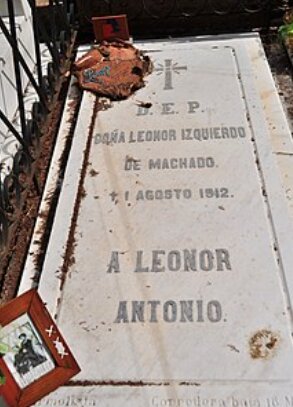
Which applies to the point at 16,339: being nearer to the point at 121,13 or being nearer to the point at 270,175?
the point at 270,175

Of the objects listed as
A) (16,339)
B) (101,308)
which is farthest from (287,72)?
(16,339)

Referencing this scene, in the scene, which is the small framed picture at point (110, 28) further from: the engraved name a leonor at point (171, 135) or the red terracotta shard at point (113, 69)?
the engraved name a leonor at point (171, 135)

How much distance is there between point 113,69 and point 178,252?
1.46 m

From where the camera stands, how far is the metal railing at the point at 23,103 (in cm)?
234

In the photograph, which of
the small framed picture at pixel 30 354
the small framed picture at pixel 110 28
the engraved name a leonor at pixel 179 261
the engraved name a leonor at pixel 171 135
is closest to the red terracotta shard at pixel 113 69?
the small framed picture at pixel 110 28

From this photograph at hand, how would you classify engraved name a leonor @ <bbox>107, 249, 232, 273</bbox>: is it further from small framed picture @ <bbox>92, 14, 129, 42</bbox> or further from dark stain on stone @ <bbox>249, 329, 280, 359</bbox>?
small framed picture @ <bbox>92, 14, 129, 42</bbox>

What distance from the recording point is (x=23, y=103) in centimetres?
258

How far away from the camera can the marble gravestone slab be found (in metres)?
1.89

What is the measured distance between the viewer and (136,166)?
2680mm

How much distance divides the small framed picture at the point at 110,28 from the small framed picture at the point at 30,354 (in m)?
2.12

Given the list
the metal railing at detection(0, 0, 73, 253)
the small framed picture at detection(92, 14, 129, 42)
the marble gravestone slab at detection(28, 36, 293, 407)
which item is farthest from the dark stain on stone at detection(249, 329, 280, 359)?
the small framed picture at detection(92, 14, 129, 42)

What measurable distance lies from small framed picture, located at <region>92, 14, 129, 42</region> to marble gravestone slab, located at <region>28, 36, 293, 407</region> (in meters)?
0.50

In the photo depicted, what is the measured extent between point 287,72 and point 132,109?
3.37 ft

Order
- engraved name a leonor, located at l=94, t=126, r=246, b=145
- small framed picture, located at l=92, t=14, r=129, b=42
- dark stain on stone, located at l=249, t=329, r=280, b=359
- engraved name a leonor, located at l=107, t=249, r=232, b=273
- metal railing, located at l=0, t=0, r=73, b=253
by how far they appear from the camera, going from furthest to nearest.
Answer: small framed picture, located at l=92, t=14, r=129, b=42, engraved name a leonor, located at l=94, t=126, r=246, b=145, metal railing, located at l=0, t=0, r=73, b=253, engraved name a leonor, located at l=107, t=249, r=232, b=273, dark stain on stone, located at l=249, t=329, r=280, b=359
